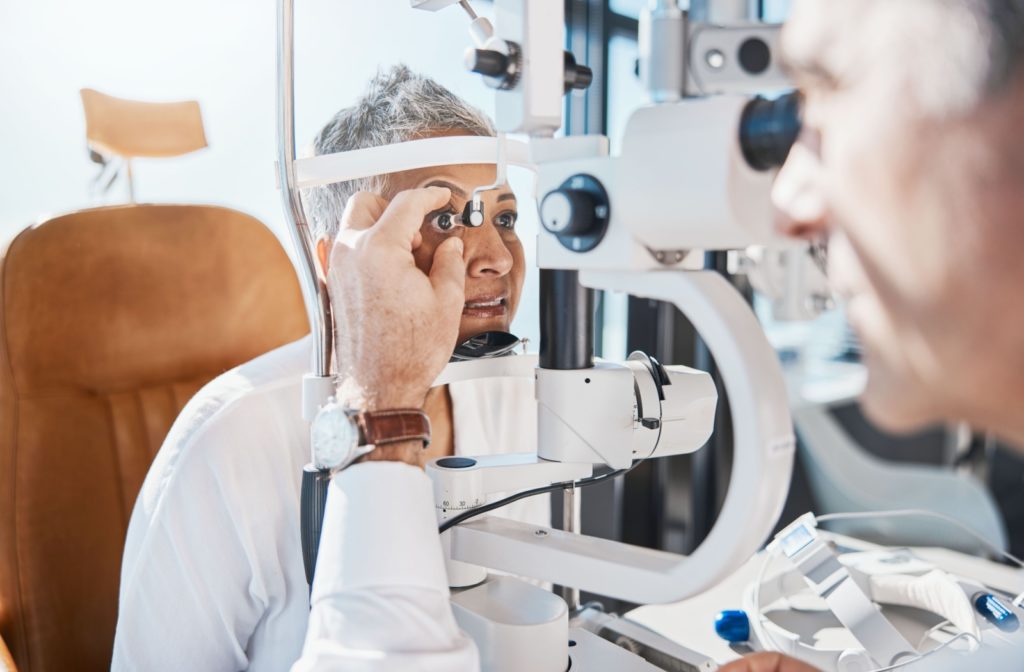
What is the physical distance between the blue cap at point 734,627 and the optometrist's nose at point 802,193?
729mm

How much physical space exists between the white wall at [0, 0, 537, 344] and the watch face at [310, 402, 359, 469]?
890 mm

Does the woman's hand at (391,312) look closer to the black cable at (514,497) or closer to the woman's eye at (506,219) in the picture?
the black cable at (514,497)

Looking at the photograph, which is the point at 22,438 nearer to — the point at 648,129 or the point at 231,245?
the point at 231,245

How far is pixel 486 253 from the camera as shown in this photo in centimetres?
117

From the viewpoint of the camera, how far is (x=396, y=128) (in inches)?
45.4

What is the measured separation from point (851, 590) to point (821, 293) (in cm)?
60

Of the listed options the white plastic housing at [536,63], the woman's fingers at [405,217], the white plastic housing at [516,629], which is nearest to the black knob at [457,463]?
the white plastic housing at [516,629]

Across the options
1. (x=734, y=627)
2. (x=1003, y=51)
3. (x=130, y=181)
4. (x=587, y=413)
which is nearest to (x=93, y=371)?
(x=130, y=181)

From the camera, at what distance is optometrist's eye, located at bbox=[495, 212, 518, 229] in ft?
3.93

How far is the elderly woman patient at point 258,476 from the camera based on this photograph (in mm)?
1056

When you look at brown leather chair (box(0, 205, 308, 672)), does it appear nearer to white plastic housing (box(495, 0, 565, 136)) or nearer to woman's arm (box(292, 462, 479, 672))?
woman's arm (box(292, 462, 479, 672))

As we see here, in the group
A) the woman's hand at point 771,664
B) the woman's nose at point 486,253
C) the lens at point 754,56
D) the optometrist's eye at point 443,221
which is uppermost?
the lens at point 754,56

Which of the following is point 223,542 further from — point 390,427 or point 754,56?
point 754,56

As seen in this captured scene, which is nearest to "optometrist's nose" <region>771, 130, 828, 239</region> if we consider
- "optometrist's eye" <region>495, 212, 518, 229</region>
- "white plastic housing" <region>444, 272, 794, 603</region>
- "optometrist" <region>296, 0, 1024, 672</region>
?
"optometrist" <region>296, 0, 1024, 672</region>
